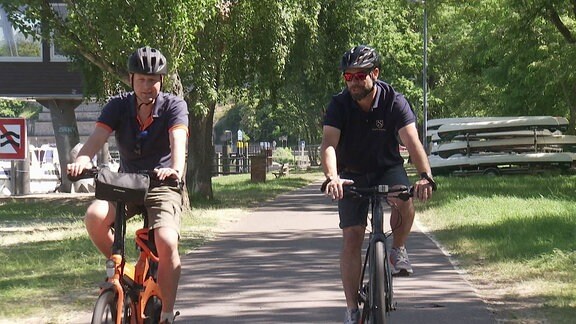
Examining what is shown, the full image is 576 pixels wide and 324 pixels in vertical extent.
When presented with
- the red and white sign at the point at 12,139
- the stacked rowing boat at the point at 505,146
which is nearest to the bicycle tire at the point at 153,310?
the red and white sign at the point at 12,139

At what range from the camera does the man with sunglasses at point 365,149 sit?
20.6 ft

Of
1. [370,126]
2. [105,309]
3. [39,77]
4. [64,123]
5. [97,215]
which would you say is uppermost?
[39,77]

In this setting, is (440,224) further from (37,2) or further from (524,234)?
(37,2)

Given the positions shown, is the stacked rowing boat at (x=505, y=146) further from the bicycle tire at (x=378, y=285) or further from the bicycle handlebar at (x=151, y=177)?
the bicycle handlebar at (x=151, y=177)

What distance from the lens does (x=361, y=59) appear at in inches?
244

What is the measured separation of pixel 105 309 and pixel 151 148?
120 centimetres

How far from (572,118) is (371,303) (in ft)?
116

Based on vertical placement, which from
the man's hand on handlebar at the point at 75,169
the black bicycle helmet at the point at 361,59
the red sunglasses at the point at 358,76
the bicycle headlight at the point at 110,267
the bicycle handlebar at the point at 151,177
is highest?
the black bicycle helmet at the point at 361,59

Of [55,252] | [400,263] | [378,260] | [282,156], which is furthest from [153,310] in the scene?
[282,156]

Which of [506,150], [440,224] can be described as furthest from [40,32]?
[506,150]

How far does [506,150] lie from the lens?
120 feet

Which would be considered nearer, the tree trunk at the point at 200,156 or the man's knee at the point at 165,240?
the man's knee at the point at 165,240

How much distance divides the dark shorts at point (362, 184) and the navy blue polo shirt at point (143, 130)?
1.14 meters

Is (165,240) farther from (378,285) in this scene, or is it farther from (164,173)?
(378,285)
